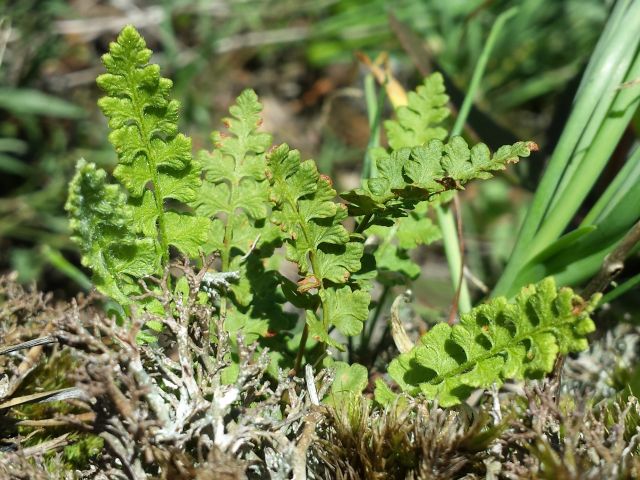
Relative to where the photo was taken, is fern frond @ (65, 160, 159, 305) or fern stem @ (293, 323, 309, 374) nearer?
fern frond @ (65, 160, 159, 305)

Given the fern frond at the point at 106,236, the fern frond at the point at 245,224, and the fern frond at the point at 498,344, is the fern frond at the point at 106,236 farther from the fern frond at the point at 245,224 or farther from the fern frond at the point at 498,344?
the fern frond at the point at 498,344

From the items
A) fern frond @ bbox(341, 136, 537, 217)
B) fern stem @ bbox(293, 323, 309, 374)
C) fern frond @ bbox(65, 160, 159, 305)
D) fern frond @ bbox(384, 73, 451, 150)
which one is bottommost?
fern stem @ bbox(293, 323, 309, 374)

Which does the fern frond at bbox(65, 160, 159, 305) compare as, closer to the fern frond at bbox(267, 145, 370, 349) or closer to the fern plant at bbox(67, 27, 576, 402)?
the fern plant at bbox(67, 27, 576, 402)

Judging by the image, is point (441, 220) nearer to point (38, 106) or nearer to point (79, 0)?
point (38, 106)

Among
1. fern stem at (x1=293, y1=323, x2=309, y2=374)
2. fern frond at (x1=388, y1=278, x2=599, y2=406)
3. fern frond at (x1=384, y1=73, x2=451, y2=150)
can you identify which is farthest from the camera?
fern frond at (x1=384, y1=73, x2=451, y2=150)

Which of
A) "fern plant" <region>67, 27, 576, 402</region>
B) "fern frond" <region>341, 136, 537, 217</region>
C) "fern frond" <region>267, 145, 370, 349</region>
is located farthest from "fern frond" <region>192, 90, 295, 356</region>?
"fern frond" <region>341, 136, 537, 217</region>

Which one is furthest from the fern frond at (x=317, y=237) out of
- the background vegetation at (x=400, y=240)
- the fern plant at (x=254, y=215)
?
the background vegetation at (x=400, y=240)

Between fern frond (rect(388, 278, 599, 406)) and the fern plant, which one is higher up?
the fern plant
